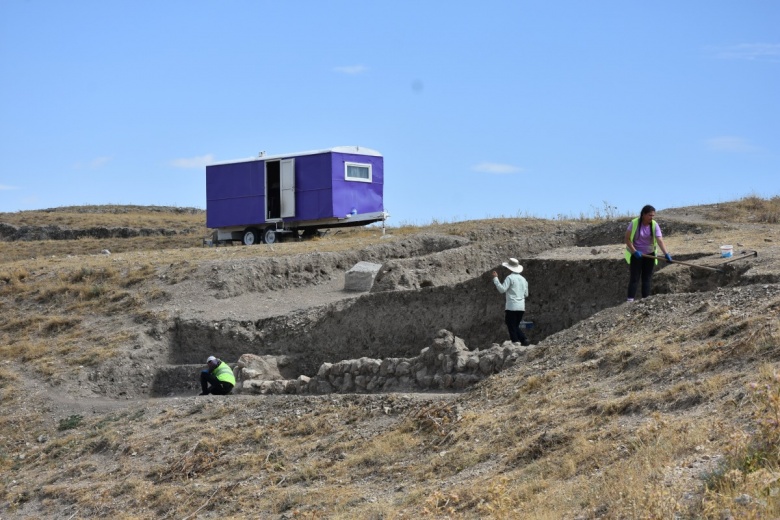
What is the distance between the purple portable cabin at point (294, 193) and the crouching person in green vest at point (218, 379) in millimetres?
12839

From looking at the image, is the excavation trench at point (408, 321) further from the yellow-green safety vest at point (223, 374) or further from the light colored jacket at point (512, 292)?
the yellow-green safety vest at point (223, 374)

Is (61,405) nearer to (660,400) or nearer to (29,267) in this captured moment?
(29,267)

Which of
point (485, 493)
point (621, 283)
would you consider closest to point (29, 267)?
point (621, 283)

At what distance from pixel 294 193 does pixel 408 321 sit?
1233cm

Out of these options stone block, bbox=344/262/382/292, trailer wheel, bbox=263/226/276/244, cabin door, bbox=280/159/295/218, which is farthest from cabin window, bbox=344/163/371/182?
stone block, bbox=344/262/382/292

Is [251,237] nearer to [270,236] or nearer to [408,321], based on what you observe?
[270,236]

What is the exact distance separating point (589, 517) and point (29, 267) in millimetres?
20464

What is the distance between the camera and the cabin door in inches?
1192

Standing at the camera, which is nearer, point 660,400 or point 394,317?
point 660,400

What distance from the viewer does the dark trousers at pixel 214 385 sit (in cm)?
1705

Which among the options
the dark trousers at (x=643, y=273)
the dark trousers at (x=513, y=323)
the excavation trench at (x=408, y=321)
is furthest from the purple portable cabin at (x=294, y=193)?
the dark trousers at (x=643, y=273)

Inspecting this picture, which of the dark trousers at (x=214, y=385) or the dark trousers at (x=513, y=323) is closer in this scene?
the dark trousers at (x=513, y=323)

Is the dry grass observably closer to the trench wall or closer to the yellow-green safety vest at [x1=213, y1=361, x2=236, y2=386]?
the trench wall

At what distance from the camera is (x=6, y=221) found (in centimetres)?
5156
